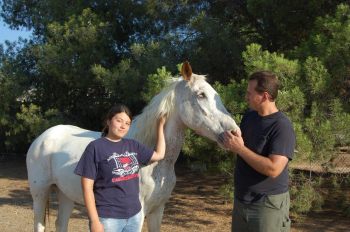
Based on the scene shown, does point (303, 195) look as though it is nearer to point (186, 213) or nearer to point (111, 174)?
point (186, 213)

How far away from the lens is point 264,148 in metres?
2.44

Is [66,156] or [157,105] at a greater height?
[157,105]

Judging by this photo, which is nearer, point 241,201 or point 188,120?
point 241,201

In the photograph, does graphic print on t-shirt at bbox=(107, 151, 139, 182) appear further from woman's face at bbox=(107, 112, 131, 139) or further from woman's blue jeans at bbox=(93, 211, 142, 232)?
woman's blue jeans at bbox=(93, 211, 142, 232)

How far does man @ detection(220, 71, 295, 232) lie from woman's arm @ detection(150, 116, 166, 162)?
0.70 meters

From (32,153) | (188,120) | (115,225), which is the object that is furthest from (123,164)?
(32,153)

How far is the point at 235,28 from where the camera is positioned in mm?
8656

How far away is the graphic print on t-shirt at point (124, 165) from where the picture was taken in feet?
8.81

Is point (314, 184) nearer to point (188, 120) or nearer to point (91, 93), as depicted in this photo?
point (188, 120)

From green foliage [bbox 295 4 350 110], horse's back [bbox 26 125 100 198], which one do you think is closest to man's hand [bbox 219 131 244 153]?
horse's back [bbox 26 125 100 198]

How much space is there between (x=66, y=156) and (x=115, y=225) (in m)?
1.53

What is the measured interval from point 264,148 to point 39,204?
2.85 m

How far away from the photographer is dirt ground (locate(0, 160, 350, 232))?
22.0ft

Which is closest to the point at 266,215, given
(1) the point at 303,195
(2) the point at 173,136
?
(2) the point at 173,136
